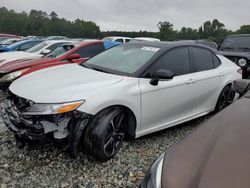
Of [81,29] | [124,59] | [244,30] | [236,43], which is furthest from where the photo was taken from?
[81,29]

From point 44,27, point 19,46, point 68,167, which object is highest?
point 44,27

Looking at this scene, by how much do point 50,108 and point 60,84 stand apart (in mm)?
446

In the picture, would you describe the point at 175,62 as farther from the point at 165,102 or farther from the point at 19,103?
the point at 19,103

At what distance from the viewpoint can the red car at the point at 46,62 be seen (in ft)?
16.7

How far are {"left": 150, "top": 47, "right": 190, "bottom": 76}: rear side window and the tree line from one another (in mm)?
42558

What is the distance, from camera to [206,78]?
4.12 metres

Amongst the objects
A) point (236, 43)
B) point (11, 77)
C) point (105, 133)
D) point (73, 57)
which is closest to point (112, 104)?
point (105, 133)

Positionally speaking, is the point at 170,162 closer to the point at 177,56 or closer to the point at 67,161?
the point at 67,161

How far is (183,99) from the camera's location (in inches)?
149

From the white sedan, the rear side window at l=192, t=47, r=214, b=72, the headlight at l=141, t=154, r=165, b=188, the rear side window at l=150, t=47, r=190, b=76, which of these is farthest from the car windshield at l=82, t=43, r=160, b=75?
the headlight at l=141, t=154, r=165, b=188

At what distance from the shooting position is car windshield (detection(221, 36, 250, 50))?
8.03 m

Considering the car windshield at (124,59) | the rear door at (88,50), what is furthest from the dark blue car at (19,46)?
the car windshield at (124,59)

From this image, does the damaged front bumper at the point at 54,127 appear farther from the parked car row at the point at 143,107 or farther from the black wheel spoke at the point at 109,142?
the black wheel spoke at the point at 109,142

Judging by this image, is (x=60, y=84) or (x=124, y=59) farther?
(x=124, y=59)
